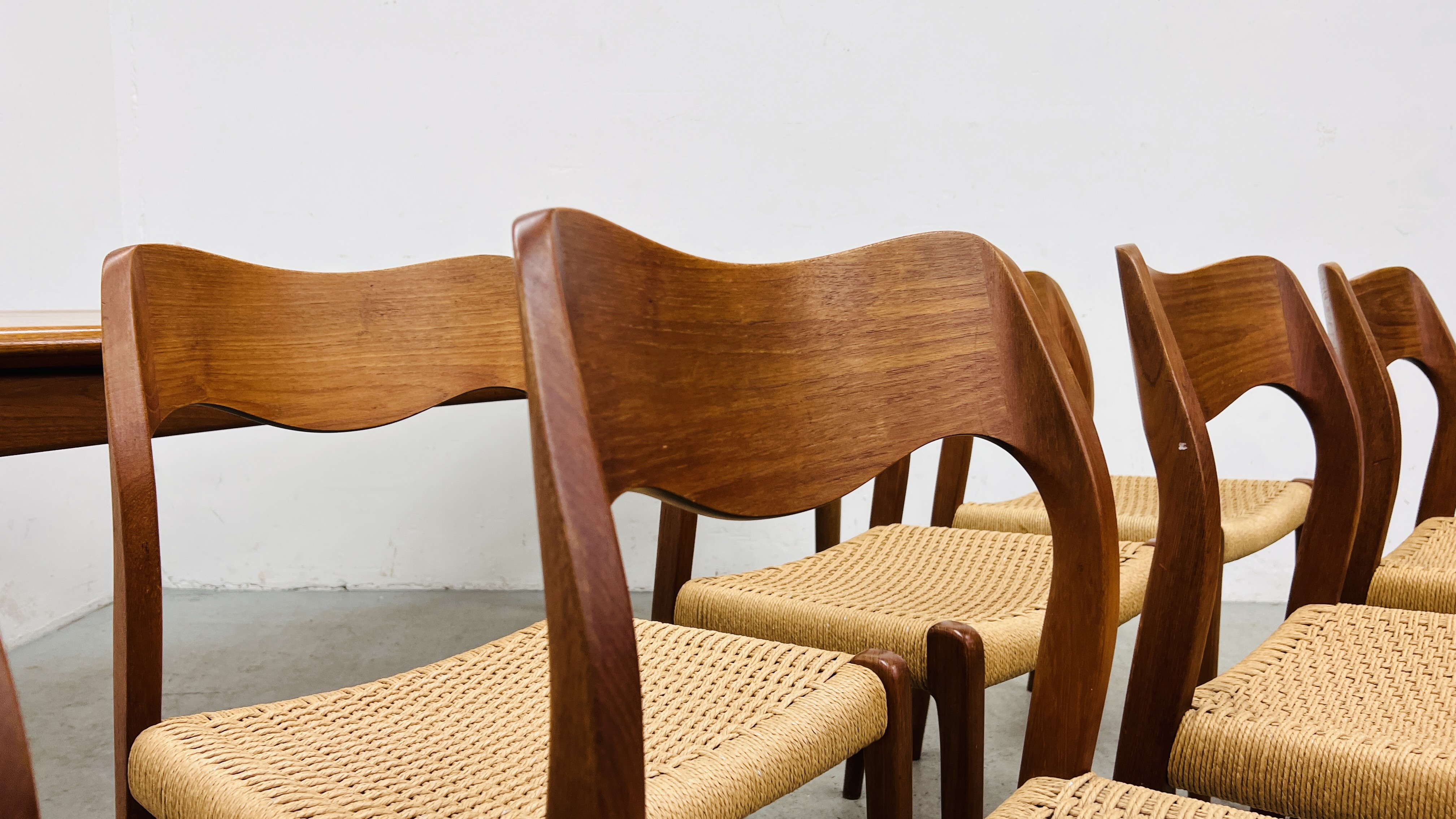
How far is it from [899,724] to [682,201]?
2079mm

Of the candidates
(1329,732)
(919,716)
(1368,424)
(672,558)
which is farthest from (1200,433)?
(919,716)

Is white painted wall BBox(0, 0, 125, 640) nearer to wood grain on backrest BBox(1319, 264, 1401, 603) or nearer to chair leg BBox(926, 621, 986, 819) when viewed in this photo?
chair leg BBox(926, 621, 986, 819)

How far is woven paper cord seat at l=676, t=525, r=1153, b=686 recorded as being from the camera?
932 millimetres

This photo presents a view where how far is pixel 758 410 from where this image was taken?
507 millimetres

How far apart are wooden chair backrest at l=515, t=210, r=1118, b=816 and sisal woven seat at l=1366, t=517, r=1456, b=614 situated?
706 mm

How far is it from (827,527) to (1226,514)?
0.59 m

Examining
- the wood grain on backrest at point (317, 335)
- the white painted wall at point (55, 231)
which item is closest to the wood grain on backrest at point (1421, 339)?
the wood grain on backrest at point (317, 335)

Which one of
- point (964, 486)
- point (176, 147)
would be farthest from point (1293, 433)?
point (176, 147)

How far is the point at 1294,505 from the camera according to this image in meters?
1.55

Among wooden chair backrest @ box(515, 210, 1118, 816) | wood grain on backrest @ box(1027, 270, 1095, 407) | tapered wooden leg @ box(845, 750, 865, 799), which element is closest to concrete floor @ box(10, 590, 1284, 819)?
tapered wooden leg @ box(845, 750, 865, 799)

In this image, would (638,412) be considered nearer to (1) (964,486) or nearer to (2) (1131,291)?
(2) (1131,291)

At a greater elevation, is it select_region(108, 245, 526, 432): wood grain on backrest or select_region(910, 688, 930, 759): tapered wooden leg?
select_region(108, 245, 526, 432): wood grain on backrest

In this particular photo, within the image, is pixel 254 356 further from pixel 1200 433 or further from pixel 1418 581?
pixel 1418 581

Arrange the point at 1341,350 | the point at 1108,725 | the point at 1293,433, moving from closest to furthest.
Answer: the point at 1341,350 < the point at 1108,725 < the point at 1293,433
